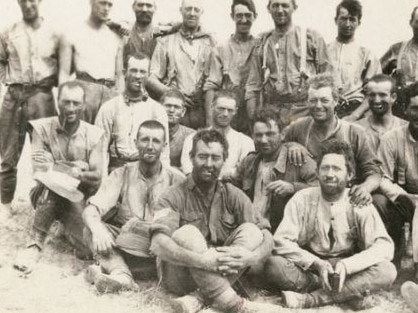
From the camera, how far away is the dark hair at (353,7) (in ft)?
13.2

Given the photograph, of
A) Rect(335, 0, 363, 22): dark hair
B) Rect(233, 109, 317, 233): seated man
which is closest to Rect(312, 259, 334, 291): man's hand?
Rect(233, 109, 317, 233): seated man

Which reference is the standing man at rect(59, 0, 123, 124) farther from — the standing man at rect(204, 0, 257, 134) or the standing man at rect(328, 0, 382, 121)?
the standing man at rect(328, 0, 382, 121)

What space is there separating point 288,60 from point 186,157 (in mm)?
857

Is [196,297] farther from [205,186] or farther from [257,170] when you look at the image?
[257,170]

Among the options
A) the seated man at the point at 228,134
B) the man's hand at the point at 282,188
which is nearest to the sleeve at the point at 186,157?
the seated man at the point at 228,134

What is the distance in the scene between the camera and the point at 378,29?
3928 millimetres

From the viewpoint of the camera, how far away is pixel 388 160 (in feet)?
11.6

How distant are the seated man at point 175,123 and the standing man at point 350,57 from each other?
0.96 m

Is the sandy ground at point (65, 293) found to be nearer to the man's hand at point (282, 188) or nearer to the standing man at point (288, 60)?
the man's hand at point (282, 188)

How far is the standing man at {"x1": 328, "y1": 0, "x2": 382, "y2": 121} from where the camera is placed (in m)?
4.02

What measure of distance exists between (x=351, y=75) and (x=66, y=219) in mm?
1889

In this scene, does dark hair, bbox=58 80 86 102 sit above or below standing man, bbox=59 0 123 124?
below

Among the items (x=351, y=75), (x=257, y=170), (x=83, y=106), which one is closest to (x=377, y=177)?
(x=257, y=170)

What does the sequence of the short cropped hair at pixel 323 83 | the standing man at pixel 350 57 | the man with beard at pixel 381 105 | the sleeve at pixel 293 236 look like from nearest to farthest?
the sleeve at pixel 293 236 < the short cropped hair at pixel 323 83 < the man with beard at pixel 381 105 < the standing man at pixel 350 57
